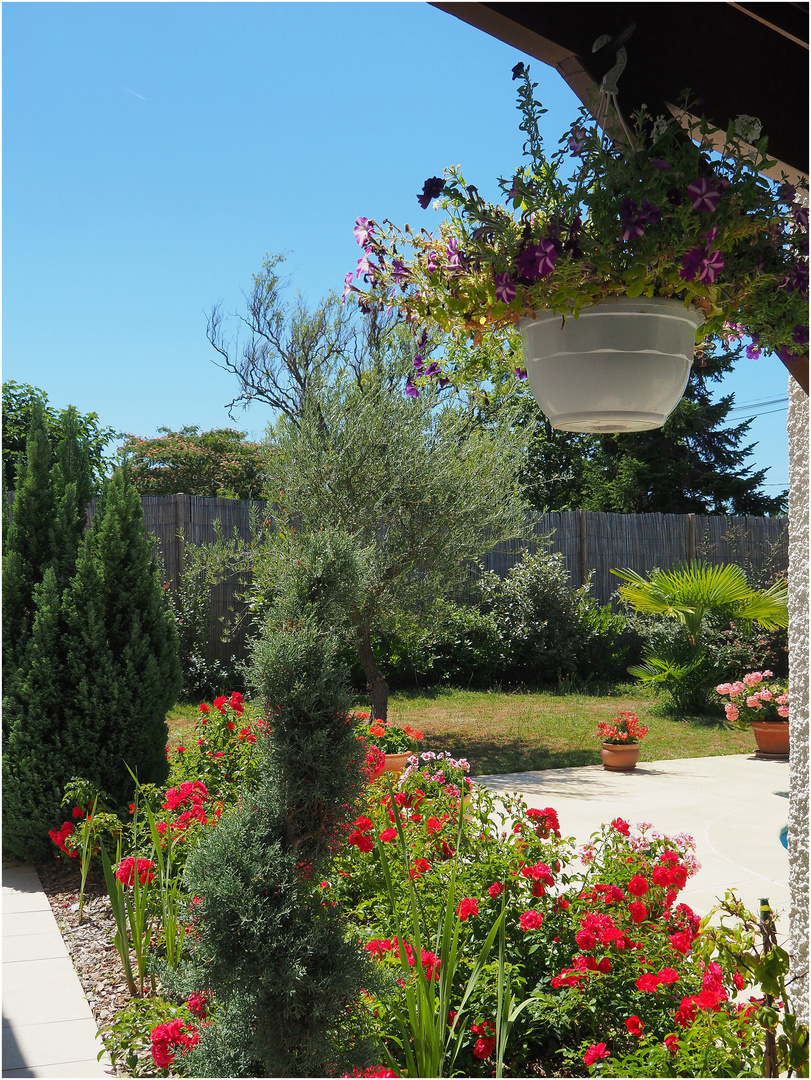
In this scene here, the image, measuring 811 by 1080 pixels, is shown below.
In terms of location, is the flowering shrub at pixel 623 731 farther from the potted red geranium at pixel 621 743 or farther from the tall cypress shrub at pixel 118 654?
the tall cypress shrub at pixel 118 654

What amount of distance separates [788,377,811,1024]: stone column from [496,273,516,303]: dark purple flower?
0.67 meters

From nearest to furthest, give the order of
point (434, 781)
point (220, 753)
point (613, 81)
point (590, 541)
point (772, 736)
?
point (613, 81) → point (434, 781) → point (220, 753) → point (772, 736) → point (590, 541)

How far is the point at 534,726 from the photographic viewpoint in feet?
26.2

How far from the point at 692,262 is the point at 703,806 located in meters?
4.78

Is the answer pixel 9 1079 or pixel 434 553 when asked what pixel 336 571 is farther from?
pixel 434 553

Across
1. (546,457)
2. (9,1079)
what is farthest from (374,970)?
(546,457)

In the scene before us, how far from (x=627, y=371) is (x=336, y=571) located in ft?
2.09

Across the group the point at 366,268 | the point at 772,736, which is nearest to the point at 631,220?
the point at 366,268

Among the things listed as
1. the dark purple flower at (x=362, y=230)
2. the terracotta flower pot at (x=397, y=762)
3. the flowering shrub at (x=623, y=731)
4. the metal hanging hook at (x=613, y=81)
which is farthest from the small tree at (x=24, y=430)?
the metal hanging hook at (x=613, y=81)

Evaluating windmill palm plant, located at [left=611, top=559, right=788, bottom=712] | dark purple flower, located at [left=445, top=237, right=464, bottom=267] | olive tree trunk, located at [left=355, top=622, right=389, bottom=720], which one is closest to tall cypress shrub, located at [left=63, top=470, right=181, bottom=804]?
olive tree trunk, located at [left=355, top=622, right=389, bottom=720]

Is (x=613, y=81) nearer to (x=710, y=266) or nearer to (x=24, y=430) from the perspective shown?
(x=710, y=266)

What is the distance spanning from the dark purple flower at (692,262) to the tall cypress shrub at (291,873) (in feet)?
2.45

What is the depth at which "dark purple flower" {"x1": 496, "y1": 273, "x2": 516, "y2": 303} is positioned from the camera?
4.35 feet

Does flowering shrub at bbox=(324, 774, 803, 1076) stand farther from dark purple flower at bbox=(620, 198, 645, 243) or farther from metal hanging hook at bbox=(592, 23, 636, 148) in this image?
metal hanging hook at bbox=(592, 23, 636, 148)
